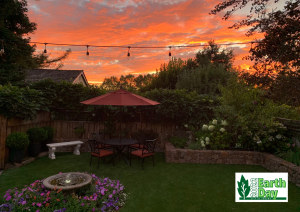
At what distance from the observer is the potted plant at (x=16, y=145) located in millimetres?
5688

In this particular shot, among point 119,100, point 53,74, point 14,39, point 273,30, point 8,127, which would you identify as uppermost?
point 14,39

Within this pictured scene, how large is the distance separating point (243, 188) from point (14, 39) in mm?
14025

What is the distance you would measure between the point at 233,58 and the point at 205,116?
18900mm

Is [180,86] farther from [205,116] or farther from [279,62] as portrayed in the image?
[279,62]

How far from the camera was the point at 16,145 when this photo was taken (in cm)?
572

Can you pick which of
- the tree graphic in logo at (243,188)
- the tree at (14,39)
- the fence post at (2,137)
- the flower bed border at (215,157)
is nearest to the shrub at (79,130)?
the fence post at (2,137)

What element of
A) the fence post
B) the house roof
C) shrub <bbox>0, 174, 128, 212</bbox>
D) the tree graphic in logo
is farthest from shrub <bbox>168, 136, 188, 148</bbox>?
the house roof

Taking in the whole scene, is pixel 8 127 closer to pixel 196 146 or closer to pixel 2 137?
pixel 2 137

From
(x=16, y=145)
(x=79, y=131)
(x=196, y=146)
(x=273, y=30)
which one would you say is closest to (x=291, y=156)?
(x=196, y=146)

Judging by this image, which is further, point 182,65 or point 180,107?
point 182,65

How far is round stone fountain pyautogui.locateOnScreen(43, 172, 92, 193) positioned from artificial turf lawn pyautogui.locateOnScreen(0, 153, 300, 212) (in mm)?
939

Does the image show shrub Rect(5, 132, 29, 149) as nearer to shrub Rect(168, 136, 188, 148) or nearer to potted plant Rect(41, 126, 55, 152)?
potted plant Rect(41, 126, 55, 152)

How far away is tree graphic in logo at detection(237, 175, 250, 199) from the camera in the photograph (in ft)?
13.6

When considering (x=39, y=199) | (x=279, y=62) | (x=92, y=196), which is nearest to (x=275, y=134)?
(x=279, y=62)
